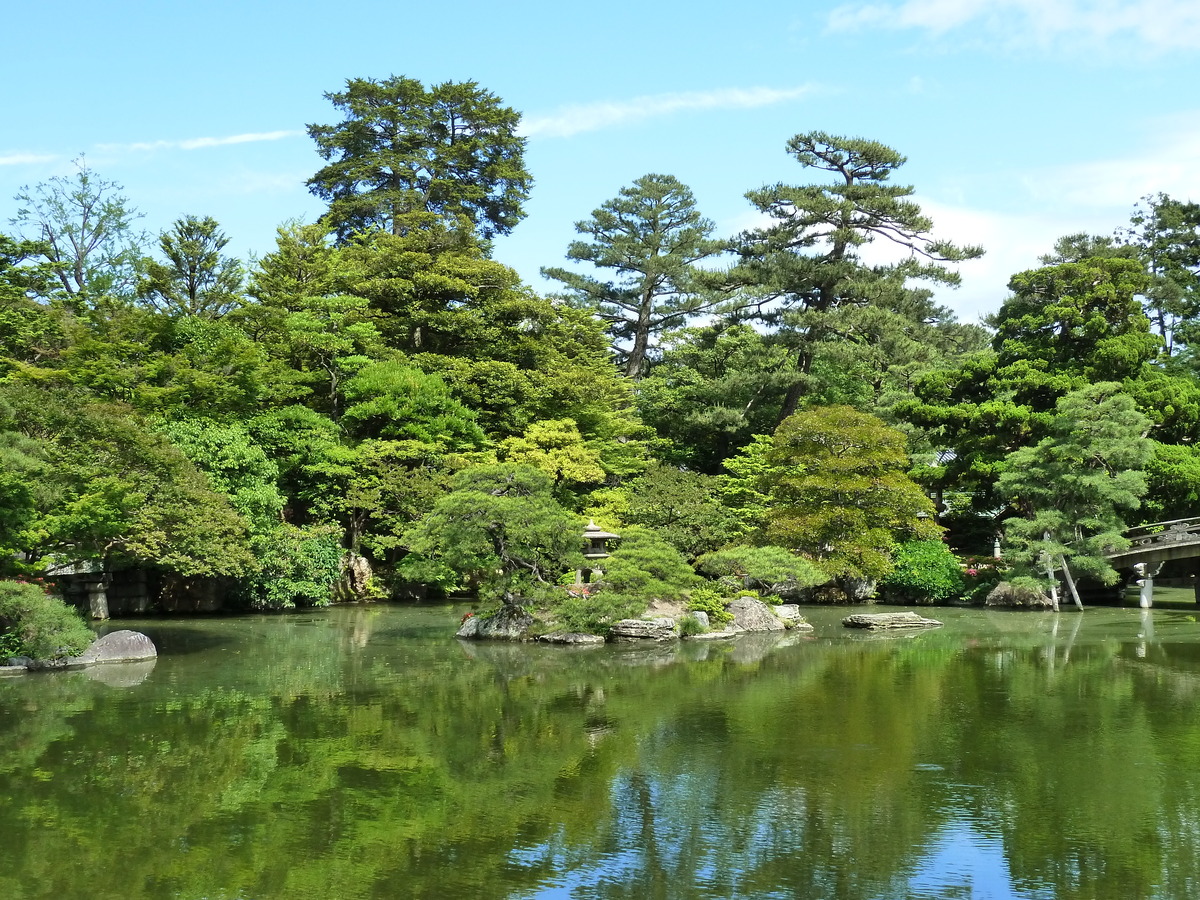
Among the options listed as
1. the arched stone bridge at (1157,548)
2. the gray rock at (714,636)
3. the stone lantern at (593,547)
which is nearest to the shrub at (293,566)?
the stone lantern at (593,547)

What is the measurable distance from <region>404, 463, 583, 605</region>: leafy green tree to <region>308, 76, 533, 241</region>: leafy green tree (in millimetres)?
19057

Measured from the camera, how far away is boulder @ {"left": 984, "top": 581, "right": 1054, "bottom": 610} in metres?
24.3

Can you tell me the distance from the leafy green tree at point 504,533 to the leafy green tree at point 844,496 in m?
7.26

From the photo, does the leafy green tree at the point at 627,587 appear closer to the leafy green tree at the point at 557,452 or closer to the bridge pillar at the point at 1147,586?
the leafy green tree at the point at 557,452

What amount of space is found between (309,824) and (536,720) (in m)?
4.21

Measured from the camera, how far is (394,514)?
1037 inches

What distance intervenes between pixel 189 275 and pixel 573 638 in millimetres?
17203

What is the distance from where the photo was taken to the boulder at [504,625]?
62.9 feet

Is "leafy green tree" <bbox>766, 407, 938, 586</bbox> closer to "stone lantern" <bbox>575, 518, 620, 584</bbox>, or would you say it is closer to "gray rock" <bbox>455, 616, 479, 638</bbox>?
"stone lantern" <bbox>575, 518, 620, 584</bbox>

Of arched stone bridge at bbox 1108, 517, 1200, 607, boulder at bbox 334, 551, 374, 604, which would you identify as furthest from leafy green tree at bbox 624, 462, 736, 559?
arched stone bridge at bbox 1108, 517, 1200, 607

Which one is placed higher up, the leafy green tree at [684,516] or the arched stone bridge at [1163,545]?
the leafy green tree at [684,516]

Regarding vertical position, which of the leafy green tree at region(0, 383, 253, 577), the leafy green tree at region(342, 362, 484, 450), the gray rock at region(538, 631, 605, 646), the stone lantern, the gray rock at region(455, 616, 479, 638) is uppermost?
the leafy green tree at region(342, 362, 484, 450)


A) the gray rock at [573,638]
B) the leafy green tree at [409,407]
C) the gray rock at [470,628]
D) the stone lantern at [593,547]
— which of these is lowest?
the gray rock at [573,638]

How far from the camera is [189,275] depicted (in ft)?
95.0
